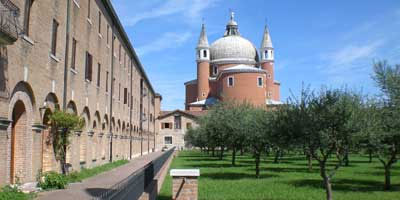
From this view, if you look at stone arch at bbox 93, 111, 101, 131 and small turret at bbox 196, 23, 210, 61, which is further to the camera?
small turret at bbox 196, 23, 210, 61

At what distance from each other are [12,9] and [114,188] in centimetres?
709

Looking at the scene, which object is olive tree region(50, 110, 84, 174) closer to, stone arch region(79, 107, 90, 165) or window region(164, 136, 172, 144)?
stone arch region(79, 107, 90, 165)

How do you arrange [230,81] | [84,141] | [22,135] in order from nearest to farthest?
[22,135]
[84,141]
[230,81]

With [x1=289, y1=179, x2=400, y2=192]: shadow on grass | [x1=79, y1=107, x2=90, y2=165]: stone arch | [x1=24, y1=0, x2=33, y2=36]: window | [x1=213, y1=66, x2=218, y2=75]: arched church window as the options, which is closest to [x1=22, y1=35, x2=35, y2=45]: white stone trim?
[x1=24, y1=0, x2=33, y2=36]: window

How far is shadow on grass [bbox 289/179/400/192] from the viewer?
58.9 feet

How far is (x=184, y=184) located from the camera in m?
8.37

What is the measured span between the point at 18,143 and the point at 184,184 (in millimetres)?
6960

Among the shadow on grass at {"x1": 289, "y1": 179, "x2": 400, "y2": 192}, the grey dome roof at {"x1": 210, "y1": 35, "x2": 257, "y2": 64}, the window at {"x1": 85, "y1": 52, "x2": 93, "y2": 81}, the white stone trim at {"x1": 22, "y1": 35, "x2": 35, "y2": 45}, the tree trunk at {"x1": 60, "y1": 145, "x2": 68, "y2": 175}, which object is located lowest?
the shadow on grass at {"x1": 289, "y1": 179, "x2": 400, "y2": 192}

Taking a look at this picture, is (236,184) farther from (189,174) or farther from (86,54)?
(189,174)

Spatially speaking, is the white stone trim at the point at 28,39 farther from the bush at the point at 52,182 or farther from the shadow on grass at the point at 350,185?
the shadow on grass at the point at 350,185

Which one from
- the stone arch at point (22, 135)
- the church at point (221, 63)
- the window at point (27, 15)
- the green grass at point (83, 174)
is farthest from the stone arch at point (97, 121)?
the church at point (221, 63)

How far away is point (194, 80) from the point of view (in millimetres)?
95188

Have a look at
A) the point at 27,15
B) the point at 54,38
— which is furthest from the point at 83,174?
the point at 27,15

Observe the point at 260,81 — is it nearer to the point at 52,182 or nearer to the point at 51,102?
the point at 51,102
